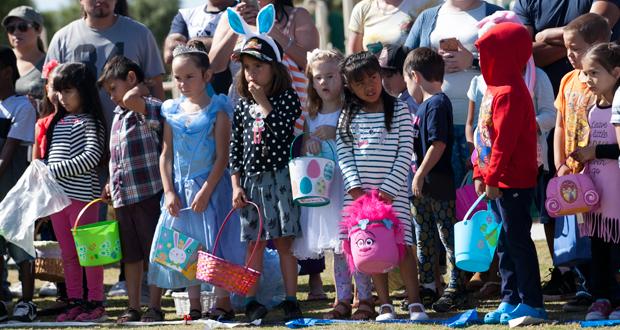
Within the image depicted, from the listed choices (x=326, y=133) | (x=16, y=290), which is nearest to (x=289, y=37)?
(x=326, y=133)

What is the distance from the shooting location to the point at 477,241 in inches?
259

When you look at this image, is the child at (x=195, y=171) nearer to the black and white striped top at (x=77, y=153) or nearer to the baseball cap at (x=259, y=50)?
the baseball cap at (x=259, y=50)

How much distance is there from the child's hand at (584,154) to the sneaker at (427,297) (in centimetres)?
149

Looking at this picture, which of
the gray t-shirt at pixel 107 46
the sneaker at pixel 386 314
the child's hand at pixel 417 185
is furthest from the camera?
the gray t-shirt at pixel 107 46

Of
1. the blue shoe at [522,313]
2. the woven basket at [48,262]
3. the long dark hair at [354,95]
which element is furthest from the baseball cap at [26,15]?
the blue shoe at [522,313]

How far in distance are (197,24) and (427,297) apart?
297cm

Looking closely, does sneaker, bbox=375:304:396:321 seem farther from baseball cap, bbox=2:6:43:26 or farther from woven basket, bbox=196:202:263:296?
baseball cap, bbox=2:6:43:26

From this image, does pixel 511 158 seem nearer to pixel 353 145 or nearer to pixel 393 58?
pixel 353 145

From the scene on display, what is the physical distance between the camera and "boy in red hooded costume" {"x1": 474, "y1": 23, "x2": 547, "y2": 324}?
21.8 feet

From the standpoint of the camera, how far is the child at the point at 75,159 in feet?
27.0

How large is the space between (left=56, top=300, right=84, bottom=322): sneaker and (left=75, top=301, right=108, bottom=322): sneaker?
1.7 inches

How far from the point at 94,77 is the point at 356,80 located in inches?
90.0

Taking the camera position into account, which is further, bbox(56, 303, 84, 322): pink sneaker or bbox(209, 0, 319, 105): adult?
bbox(209, 0, 319, 105): adult

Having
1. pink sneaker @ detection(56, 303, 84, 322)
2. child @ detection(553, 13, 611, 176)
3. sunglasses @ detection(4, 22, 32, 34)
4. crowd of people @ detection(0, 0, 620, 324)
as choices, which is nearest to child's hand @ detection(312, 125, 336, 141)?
crowd of people @ detection(0, 0, 620, 324)
